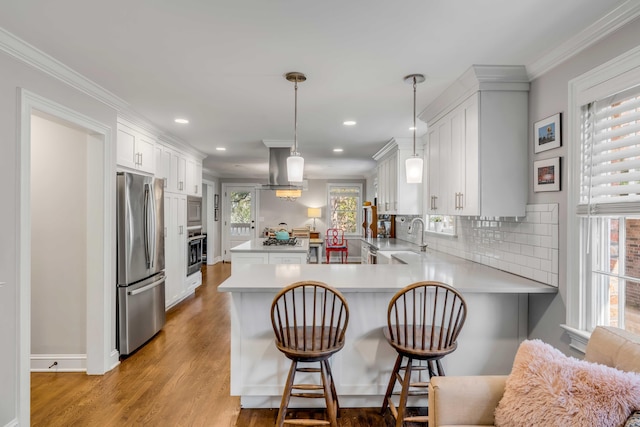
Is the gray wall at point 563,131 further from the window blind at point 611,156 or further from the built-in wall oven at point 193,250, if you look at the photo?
the built-in wall oven at point 193,250

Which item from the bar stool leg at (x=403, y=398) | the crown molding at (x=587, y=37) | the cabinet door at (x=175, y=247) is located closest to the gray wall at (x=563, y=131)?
the crown molding at (x=587, y=37)

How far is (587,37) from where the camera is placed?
1873 millimetres

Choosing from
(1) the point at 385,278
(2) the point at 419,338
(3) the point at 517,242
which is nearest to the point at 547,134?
(3) the point at 517,242

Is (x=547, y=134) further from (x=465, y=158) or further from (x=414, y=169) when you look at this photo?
(x=414, y=169)

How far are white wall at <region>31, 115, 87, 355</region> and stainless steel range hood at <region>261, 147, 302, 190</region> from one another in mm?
2398

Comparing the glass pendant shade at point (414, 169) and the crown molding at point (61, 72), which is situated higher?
the crown molding at point (61, 72)

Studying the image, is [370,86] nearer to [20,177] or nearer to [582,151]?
[582,151]

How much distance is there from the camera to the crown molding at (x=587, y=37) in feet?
5.32

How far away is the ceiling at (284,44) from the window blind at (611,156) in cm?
46

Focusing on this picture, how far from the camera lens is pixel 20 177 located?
2.08 meters

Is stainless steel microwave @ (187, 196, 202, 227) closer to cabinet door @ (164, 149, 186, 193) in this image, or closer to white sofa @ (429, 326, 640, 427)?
cabinet door @ (164, 149, 186, 193)

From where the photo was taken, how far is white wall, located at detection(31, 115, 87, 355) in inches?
116

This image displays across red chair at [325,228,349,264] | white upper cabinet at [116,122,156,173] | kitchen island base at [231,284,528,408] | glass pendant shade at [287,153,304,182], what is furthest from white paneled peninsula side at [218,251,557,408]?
red chair at [325,228,349,264]

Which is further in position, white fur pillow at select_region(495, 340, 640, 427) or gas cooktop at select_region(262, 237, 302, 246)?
gas cooktop at select_region(262, 237, 302, 246)
